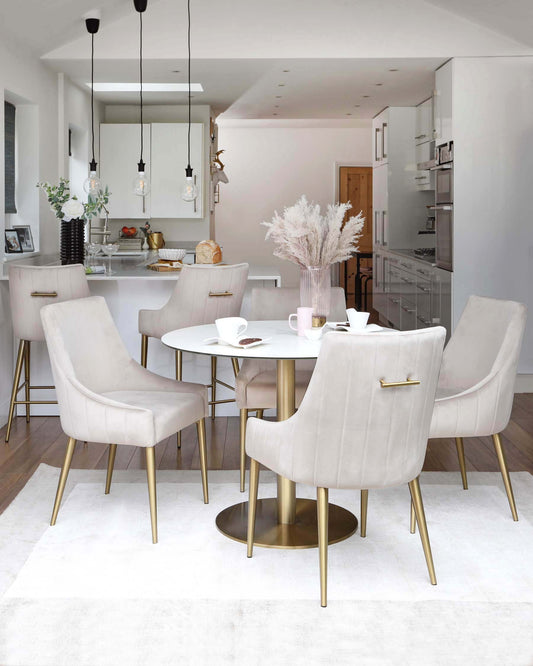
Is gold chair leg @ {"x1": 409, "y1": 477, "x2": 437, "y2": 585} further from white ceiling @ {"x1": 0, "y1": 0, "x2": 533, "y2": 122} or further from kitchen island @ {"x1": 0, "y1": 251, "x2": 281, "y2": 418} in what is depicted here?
white ceiling @ {"x1": 0, "y1": 0, "x2": 533, "y2": 122}

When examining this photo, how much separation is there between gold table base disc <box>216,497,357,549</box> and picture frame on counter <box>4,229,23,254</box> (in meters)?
2.91

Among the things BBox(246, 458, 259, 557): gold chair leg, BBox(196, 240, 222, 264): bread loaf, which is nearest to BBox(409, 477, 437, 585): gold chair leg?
BBox(246, 458, 259, 557): gold chair leg

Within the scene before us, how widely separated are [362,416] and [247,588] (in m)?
0.69

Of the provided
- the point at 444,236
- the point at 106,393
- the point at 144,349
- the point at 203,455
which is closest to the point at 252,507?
the point at 203,455

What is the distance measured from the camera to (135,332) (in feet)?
16.9

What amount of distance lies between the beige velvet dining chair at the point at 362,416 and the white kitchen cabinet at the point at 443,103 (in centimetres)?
383

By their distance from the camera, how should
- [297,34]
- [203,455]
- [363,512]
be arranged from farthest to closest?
[297,34]
[203,455]
[363,512]

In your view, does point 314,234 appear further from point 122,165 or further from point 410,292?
point 122,165

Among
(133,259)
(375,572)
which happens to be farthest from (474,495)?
(133,259)

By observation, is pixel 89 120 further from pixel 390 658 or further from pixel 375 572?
pixel 390 658

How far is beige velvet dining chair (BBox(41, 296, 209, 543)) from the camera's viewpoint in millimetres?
3078

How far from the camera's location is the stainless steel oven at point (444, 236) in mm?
5992

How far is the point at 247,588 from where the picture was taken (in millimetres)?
2682

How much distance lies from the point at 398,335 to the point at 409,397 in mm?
205
